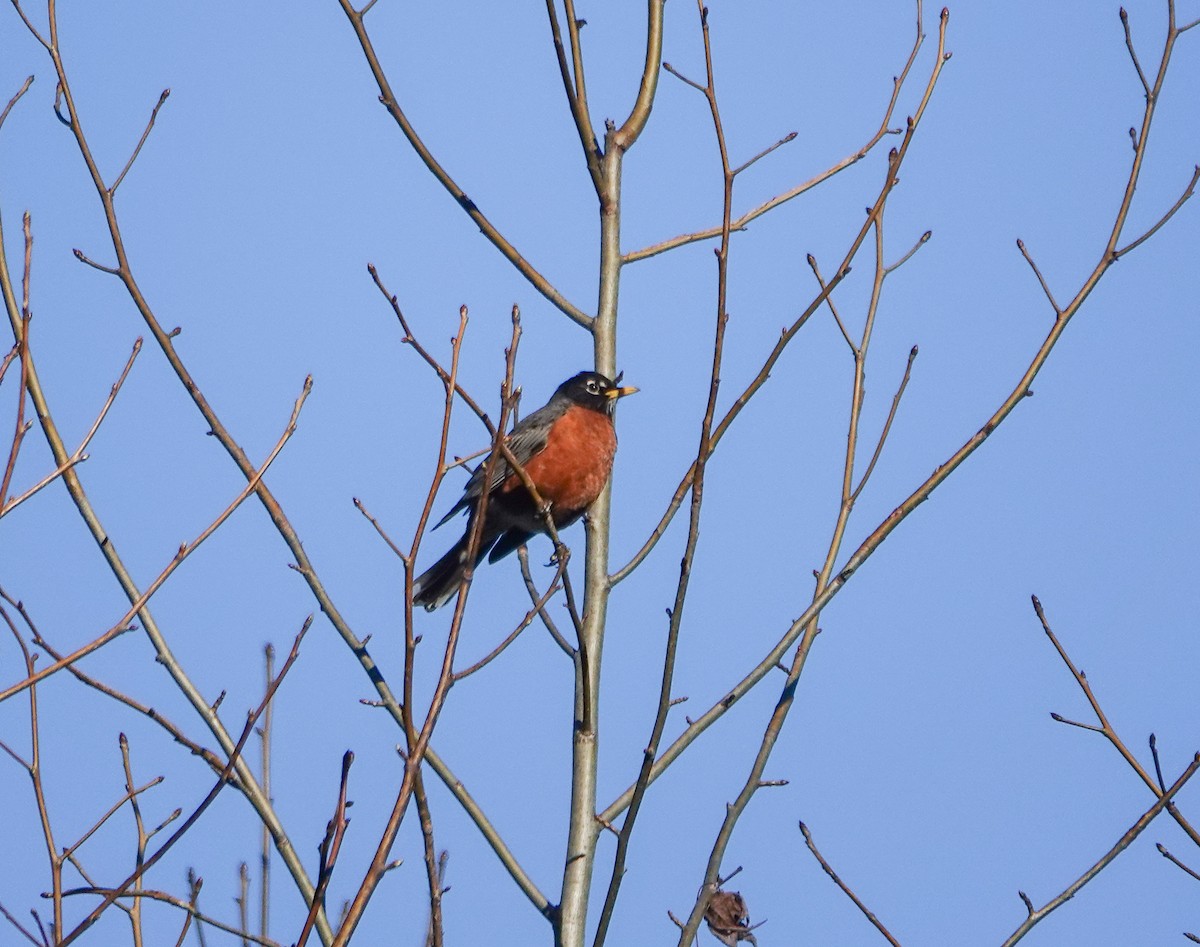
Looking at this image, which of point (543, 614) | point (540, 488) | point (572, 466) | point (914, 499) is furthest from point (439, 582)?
point (914, 499)

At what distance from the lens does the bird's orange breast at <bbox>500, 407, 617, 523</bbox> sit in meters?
7.41

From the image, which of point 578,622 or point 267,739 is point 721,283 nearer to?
point 578,622

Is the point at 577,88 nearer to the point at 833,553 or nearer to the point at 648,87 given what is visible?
the point at 648,87

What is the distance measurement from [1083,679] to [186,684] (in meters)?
2.53

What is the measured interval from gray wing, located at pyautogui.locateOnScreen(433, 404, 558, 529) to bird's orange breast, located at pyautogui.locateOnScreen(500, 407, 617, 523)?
0.26ft

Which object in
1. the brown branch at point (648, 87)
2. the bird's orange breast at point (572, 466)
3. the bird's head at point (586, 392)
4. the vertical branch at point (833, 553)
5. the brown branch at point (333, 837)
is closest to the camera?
the brown branch at point (333, 837)

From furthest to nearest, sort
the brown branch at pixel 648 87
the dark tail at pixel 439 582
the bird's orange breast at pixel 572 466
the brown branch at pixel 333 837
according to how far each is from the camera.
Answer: the bird's orange breast at pixel 572 466 < the dark tail at pixel 439 582 < the brown branch at pixel 648 87 < the brown branch at pixel 333 837

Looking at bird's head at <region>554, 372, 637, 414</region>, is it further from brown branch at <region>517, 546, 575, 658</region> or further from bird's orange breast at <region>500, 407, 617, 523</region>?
brown branch at <region>517, 546, 575, 658</region>

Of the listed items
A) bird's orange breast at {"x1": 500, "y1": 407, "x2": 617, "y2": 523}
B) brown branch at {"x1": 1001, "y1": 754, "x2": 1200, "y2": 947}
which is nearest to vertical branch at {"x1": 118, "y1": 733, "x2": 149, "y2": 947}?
brown branch at {"x1": 1001, "y1": 754, "x2": 1200, "y2": 947}

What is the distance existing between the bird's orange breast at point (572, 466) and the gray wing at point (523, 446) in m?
0.08

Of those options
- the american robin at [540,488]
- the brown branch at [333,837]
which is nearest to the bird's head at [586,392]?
Result: the american robin at [540,488]

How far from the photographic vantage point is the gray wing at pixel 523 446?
23.9 ft

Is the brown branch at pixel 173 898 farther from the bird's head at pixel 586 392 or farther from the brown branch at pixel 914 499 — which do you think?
the bird's head at pixel 586 392

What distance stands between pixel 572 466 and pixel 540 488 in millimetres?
209
